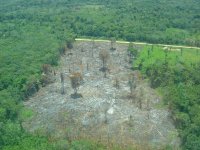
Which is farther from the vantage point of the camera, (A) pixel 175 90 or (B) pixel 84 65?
(B) pixel 84 65

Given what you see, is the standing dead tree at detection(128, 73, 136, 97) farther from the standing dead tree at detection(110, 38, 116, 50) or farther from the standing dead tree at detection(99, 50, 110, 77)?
the standing dead tree at detection(110, 38, 116, 50)

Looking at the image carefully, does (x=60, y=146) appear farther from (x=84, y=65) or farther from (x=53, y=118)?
(x=84, y=65)

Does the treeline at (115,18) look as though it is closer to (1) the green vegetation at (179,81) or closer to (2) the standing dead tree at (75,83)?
(1) the green vegetation at (179,81)

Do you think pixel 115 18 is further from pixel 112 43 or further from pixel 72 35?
pixel 112 43

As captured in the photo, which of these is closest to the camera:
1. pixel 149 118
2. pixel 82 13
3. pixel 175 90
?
pixel 149 118

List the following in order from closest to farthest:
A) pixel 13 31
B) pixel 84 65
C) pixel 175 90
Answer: pixel 175 90
pixel 84 65
pixel 13 31

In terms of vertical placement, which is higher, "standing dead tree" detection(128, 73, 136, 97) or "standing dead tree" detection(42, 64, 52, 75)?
"standing dead tree" detection(42, 64, 52, 75)

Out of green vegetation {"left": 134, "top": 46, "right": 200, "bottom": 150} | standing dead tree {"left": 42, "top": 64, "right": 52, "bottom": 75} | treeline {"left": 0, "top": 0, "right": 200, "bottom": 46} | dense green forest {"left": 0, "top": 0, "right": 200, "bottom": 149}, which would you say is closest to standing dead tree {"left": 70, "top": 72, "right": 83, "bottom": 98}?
dense green forest {"left": 0, "top": 0, "right": 200, "bottom": 149}

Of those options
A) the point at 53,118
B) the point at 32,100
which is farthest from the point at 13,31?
the point at 53,118
